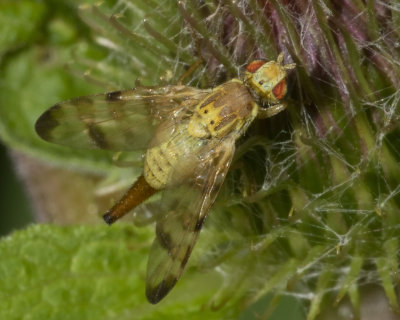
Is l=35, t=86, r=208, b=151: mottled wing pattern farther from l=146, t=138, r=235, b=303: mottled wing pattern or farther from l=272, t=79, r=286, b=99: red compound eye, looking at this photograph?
l=272, t=79, r=286, b=99: red compound eye

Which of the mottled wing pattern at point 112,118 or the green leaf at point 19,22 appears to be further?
the green leaf at point 19,22

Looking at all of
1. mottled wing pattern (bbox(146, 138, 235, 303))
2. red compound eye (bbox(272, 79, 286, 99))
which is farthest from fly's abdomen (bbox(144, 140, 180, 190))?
red compound eye (bbox(272, 79, 286, 99))

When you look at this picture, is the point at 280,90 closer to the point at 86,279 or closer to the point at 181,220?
the point at 181,220

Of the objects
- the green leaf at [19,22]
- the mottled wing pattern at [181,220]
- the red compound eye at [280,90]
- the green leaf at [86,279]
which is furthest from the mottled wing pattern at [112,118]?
the green leaf at [19,22]

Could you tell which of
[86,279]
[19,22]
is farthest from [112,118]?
[19,22]

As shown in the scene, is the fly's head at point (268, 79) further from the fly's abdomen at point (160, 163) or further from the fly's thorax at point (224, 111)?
the fly's abdomen at point (160, 163)
